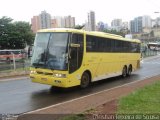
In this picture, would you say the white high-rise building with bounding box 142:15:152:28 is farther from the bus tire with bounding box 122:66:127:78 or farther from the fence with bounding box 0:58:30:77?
the bus tire with bounding box 122:66:127:78

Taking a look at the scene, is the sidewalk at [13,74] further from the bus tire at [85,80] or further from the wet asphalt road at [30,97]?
the bus tire at [85,80]

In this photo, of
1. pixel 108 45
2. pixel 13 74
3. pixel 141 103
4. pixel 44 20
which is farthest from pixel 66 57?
pixel 44 20

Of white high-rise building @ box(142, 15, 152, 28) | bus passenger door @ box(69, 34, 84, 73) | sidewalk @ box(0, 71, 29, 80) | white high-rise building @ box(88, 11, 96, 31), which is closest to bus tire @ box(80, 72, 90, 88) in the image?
bus passenger door @ box(69, 34, 84, 73)

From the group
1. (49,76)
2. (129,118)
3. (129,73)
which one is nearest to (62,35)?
(49,76)

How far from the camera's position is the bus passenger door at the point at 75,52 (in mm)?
15125

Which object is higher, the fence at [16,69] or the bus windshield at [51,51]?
the bus windshield at [51,51]

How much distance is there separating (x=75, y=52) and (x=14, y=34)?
49915mm

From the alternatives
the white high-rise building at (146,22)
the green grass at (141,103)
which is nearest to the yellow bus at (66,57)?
the green grass at (141,103)

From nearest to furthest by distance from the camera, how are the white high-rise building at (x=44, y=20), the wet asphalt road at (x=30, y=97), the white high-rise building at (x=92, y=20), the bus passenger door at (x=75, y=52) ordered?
1. the wet asphalt road at (x=30, y=97)
2. the bus passenger door at (x=75, y=52)
3. the white high-rise building at (x=44, y=20)
4. the white high-rise building at (x=92, y=20)

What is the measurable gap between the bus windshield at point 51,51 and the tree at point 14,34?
156 ft

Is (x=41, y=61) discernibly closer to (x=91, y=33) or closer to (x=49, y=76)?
(x=49, y=76)

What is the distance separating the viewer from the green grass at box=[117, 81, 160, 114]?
9584 millimetres

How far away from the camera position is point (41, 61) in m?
15.2

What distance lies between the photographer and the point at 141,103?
35.6 feet
